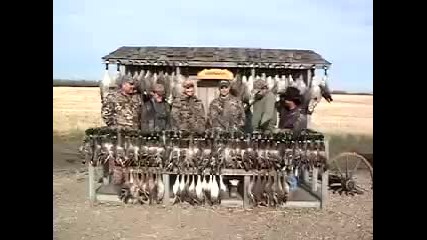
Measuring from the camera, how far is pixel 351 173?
2309mm

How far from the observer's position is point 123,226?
2.33 m

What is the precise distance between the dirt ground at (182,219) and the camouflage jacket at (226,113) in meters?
0.30

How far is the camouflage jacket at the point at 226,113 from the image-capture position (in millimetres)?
2287

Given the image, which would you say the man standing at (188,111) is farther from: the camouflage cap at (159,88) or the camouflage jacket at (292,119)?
the camouflage jacket at (292,119)

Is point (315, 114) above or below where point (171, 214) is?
above

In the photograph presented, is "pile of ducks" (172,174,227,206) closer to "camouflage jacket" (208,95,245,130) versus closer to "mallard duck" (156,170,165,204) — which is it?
"mallard duck" (156,170,165,204)

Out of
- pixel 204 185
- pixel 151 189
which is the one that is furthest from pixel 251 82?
pixel 151 189

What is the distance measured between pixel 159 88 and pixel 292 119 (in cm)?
47

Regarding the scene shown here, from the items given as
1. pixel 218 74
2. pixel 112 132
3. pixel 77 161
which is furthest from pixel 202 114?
pixel 77 161

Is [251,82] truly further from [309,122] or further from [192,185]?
[192,185]

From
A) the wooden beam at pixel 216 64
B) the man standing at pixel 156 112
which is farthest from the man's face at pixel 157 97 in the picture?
the wooden beam at pixel 216 64

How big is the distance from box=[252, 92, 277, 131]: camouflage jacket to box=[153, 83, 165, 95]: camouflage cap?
0.32m
